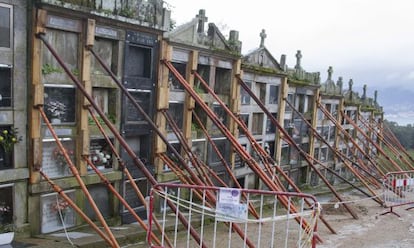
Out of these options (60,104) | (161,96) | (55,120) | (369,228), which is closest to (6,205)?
(55,120)

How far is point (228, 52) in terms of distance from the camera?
17.9 m

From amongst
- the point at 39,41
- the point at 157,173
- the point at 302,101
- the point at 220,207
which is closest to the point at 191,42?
the point at 157,173

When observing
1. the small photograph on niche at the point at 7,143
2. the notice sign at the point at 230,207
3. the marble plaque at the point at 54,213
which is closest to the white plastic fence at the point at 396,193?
the notice sign at the point at 230,207

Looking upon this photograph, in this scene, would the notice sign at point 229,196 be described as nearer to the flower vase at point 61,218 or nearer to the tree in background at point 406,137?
the flower vase at point 61,218

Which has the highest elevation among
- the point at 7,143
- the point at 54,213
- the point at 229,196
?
the point at 7,143

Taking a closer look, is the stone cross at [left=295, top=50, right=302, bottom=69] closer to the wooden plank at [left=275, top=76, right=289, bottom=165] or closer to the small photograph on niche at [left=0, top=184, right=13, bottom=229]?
the wooden plank at [left=275, top=76, right=289, bottom=165]

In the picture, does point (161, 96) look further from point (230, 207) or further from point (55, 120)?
point (230, 207)

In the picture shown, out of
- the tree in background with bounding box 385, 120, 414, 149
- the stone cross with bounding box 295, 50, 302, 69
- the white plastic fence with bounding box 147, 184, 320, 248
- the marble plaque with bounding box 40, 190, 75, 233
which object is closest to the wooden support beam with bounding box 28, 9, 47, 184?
the marble plaque with bounding box 40, 190, 75, 233

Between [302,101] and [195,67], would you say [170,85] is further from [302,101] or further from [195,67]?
[302,101]

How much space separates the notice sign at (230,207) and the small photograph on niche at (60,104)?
661 centimetres

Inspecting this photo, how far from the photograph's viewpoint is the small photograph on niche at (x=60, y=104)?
39.8 ft

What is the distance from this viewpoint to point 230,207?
7922 mm

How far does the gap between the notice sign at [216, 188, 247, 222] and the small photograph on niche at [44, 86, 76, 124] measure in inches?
260

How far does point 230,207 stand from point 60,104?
6.95 m
